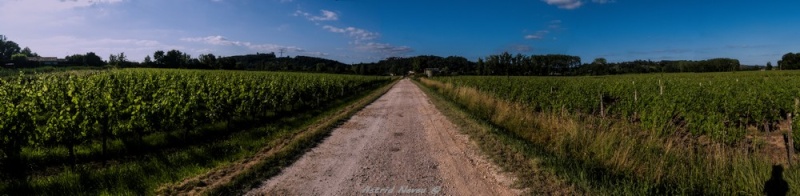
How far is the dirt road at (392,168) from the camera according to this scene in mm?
5477

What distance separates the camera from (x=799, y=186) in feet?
15.6

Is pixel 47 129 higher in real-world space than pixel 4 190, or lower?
higher

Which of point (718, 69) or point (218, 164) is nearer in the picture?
point (218, 164)

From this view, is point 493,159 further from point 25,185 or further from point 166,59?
point 166,59

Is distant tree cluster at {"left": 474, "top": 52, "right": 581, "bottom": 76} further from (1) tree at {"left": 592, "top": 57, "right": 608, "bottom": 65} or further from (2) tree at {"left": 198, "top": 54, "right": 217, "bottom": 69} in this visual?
(2) tree at {"left": 198, "top": 54, "right": 217, "bottom": 69}

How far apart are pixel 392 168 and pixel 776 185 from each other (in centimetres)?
542

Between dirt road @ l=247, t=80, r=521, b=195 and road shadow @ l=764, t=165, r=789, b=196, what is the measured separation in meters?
3.29

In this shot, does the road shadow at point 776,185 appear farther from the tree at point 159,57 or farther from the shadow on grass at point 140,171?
the tree at point 159,57

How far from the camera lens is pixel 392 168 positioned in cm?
673

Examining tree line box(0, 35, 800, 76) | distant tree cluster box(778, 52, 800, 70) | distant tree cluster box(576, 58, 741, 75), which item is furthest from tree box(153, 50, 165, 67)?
distant tree cluster box(778, 52, 800, 70)

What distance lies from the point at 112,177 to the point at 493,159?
658 cm

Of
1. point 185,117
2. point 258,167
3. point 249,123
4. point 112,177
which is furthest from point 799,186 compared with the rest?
point 249,123

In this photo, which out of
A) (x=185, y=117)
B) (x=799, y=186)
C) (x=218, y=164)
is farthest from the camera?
(x=185, y=117)

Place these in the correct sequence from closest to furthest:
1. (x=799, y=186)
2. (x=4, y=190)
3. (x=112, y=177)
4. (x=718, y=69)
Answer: (x=799, y=186) → (x=4, y=190) → (x=112, y=177) → (x=718, y=69)
